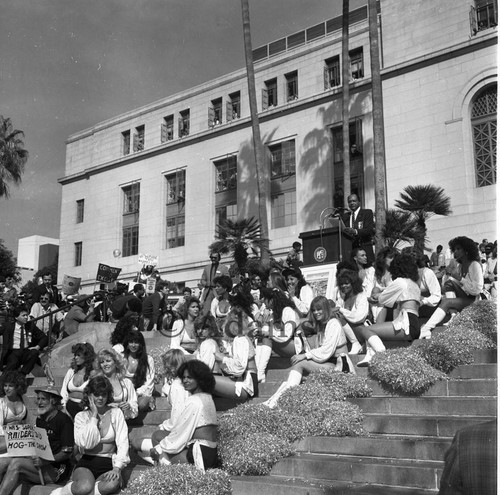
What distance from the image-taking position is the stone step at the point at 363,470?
534 centimetres

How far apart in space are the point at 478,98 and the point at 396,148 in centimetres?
414

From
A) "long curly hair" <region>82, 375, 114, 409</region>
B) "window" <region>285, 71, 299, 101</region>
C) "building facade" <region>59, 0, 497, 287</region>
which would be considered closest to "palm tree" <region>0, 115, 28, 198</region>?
"building facade" <region>59, 0, 497, 287</region>

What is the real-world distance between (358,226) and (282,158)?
2220cm

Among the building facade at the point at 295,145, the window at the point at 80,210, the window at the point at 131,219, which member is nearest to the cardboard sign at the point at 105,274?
the building facade at the point at 295,145

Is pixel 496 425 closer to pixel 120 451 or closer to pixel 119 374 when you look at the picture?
pixel 120 451

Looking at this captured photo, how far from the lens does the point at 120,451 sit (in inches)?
254

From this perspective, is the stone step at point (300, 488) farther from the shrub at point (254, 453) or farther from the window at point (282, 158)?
the window at point (282, 158)

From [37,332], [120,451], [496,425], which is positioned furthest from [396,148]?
[496,425]

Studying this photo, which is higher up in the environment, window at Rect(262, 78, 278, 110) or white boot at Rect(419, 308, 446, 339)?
window at Rect(262, 78, 278, 110)

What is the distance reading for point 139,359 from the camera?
8.77 m

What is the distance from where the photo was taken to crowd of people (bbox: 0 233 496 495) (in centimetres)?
643

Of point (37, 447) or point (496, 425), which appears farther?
point (37, 447)

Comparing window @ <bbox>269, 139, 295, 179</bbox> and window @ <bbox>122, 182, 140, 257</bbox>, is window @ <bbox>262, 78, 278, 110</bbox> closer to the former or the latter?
window @ <bbox>269, 139, 295, 179</bbox>

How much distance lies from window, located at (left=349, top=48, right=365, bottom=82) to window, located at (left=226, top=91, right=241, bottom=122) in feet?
26.2
